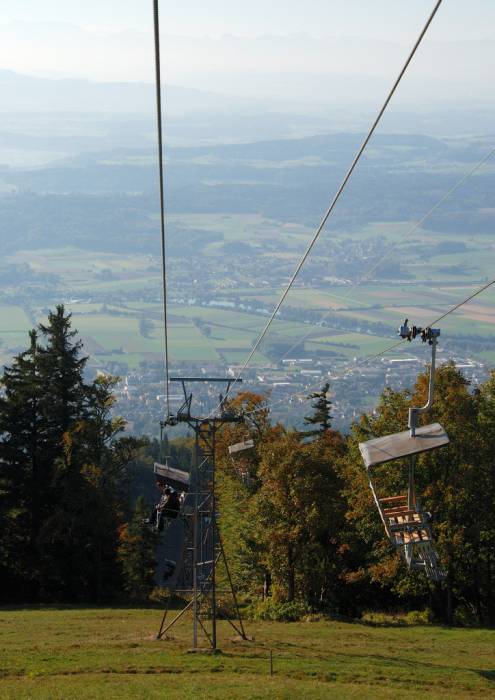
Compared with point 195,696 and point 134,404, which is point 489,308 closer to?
point 134,404

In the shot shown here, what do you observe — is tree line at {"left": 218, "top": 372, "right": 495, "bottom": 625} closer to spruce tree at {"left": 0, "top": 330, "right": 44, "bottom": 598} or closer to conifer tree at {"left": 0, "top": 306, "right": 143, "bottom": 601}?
conifer tree at {"left": 0, "top": 306, "right": 143, "bottom": 601}

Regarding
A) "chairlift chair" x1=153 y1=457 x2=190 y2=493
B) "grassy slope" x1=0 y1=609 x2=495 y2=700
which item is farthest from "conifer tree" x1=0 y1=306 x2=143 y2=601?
"chairlift chair" x1=153 y1=457 x2=190 y2=493

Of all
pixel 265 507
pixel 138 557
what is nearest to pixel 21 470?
pixel 138 557

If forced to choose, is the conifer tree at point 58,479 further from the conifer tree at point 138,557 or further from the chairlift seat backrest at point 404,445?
→ the chairlift seat backrest at point 404,445

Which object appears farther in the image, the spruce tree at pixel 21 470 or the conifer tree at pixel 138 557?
the spruce tree at pixel 21 470

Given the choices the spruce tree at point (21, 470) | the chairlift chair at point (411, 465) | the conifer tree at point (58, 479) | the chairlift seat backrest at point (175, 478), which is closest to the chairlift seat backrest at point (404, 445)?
the chairlift chair at point (411, 465)

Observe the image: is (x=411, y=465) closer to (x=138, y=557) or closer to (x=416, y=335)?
(x=416, y=335)
